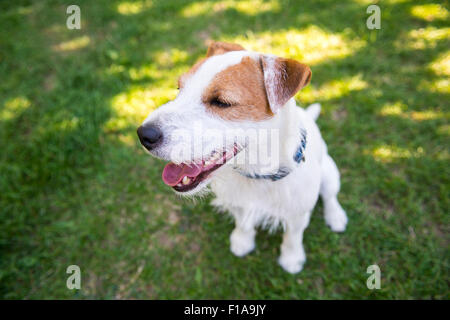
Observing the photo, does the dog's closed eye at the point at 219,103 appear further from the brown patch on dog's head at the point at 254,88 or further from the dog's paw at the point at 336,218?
the dog's paw at the point at 336,218

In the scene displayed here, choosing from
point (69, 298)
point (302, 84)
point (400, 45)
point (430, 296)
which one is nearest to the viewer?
point (302, 84)

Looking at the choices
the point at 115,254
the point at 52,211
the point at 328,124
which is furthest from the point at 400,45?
the point at 52,211

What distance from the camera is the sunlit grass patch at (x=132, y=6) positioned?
550 cm

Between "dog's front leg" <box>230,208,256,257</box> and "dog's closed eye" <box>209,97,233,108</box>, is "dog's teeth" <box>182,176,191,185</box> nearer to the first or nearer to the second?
"dog's closed eye" <box>209,97,233,108</box>

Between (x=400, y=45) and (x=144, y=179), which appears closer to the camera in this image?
(x=144, y=179)

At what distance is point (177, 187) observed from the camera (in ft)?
6.52

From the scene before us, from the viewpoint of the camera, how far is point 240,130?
6.09 ft

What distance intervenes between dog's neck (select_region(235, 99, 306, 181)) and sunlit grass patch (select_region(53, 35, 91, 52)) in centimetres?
456

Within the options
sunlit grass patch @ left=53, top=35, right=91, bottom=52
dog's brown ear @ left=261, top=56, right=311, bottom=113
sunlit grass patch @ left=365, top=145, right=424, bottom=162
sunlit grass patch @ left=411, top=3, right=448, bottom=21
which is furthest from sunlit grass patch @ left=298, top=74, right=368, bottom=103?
sunlit grass patch @ left=53, top=35, right=91, bottom=52

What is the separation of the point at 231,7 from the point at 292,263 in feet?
15.3

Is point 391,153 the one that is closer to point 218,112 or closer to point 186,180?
point 218,112

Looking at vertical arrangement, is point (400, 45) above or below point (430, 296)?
above
